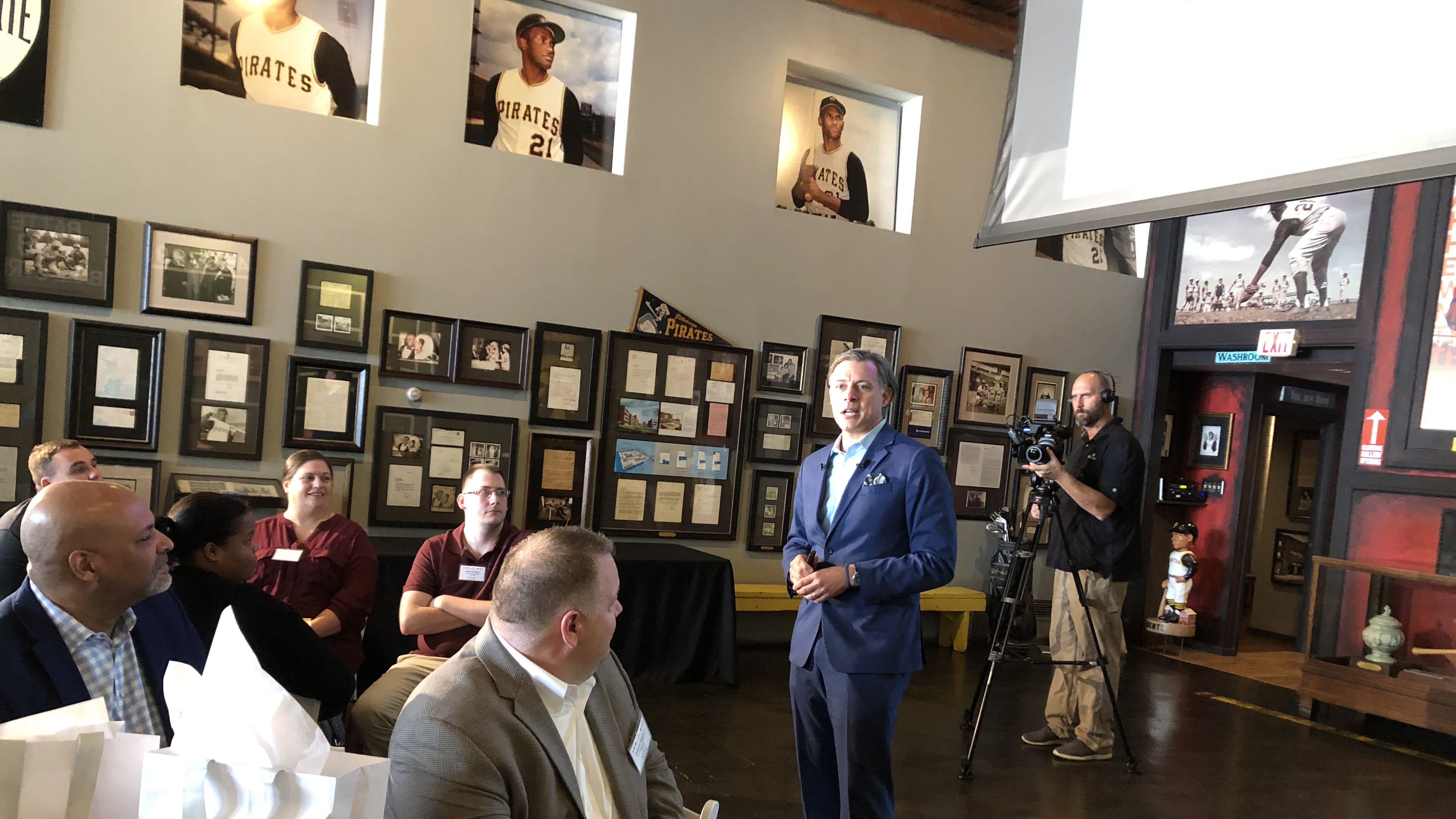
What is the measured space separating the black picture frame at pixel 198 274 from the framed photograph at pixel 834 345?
331 centimetres

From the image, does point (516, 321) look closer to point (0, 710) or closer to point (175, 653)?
point (175, 653)

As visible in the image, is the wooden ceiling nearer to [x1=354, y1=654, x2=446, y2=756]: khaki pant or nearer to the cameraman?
the cameraman

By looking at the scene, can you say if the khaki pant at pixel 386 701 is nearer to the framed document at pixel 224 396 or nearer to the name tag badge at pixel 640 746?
the name tag badge at pixel 640 746

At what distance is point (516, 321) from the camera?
17.3 feet

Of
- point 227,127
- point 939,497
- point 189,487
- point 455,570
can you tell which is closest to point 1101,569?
point 939,497

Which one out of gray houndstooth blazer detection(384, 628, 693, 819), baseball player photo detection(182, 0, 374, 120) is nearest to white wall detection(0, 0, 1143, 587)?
baseball player photo detection(182, 0, 374, 120)

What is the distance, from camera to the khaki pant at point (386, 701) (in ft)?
9.11

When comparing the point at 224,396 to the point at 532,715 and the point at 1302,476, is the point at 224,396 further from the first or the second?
the point at 1302,476

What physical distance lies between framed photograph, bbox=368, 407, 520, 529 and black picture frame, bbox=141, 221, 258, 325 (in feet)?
2.86

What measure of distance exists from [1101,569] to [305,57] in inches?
184

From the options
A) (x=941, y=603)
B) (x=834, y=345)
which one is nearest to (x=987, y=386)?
(x=834, y=345)

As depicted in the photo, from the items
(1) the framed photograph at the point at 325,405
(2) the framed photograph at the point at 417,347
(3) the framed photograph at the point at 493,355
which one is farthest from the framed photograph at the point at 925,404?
(1) the framed photograph at the point at 325,405

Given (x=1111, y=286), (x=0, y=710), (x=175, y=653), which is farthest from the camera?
(x=1111, y=286)

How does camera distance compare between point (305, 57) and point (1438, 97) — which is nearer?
point (1438, 97)
